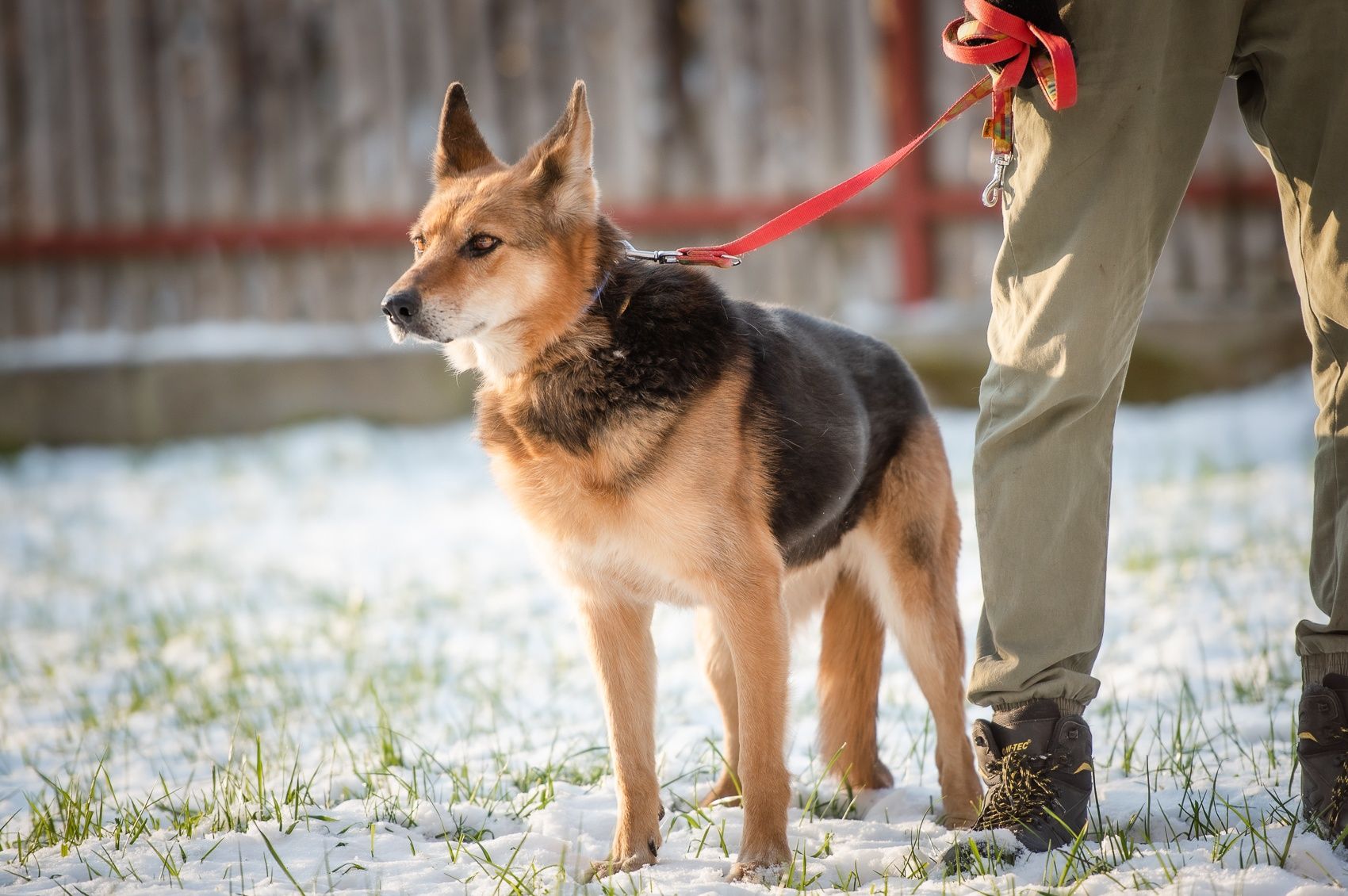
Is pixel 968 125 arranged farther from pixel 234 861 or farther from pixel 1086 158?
Answer: pixel 234 861

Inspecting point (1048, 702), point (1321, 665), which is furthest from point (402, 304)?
point (1321, 665)

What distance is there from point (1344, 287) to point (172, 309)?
8.81 meters

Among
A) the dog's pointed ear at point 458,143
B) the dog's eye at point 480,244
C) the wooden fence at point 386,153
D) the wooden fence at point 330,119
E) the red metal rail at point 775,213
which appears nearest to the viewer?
the dog's eye at point 480,244

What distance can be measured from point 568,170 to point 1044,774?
181cm

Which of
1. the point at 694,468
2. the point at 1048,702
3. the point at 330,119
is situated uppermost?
the point at 330,119

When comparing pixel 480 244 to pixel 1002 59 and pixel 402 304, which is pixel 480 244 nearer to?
pixel 402 304

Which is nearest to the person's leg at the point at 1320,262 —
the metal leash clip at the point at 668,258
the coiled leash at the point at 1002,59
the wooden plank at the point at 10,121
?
the coiled leash at the point at 1002,59

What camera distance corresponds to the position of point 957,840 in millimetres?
2381

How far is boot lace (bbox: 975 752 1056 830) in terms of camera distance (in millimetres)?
2400

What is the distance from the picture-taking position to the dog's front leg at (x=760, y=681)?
98.8 inches

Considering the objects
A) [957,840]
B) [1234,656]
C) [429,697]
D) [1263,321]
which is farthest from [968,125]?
[957,840]

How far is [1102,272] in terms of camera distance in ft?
7.61

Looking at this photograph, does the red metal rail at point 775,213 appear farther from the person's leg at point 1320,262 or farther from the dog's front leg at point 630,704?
the person's leg at point 1320,262

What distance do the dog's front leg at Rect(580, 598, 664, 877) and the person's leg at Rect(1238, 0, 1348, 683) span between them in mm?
1468
